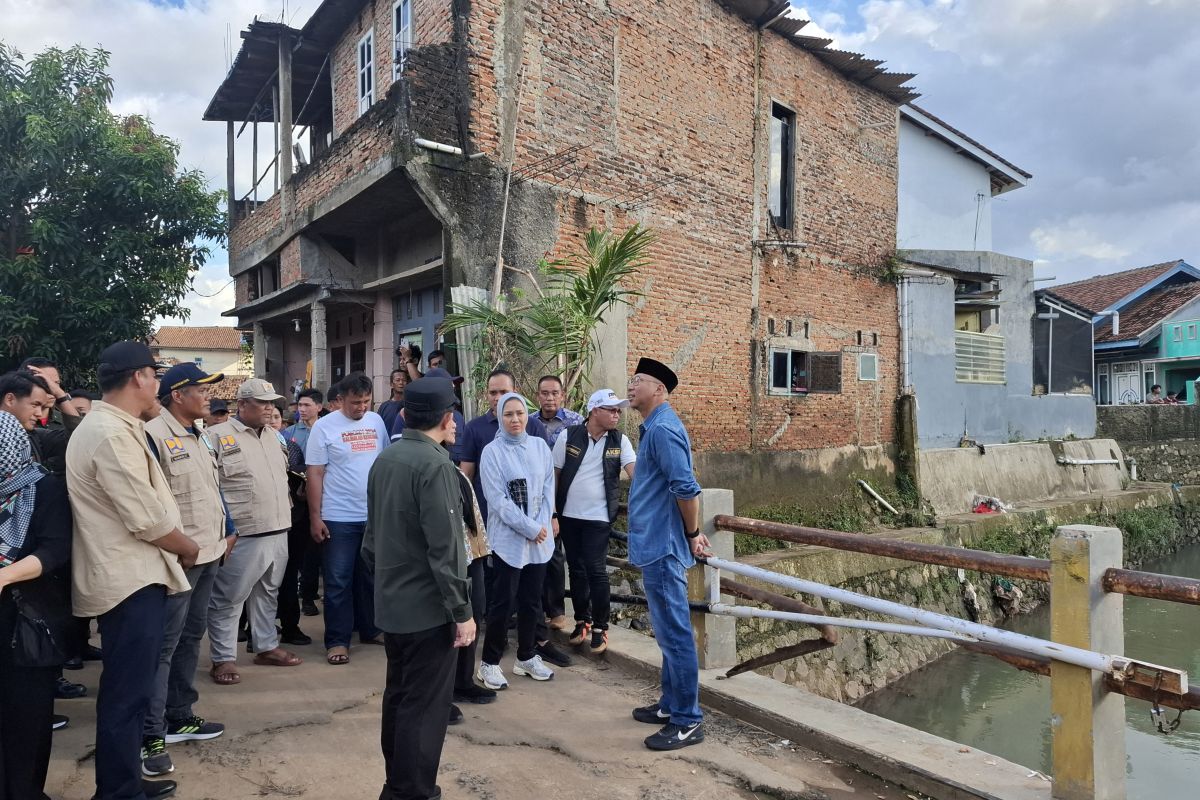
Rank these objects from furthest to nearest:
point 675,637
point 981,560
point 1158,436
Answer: point 1158,436, point 675,637, point 981,560

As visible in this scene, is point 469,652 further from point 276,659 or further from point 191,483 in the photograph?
point 191,483

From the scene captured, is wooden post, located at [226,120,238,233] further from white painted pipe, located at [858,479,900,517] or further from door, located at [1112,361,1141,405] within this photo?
door, located at [1112,361,1141,405]

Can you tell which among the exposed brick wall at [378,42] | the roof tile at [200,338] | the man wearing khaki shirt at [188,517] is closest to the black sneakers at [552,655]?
the man wearing khaki shirt at [188,517]

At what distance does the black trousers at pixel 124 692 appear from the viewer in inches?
112

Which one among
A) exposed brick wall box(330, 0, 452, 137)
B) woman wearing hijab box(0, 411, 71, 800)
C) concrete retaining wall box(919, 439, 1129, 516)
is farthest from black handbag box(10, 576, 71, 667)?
concrete retaining wall box(919, 439, 1129, 516)

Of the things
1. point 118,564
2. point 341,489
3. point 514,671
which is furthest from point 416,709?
point 341,489

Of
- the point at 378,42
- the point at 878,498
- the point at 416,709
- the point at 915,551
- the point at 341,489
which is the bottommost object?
the point at 878,498

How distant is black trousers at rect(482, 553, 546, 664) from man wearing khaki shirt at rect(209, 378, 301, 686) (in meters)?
1.35

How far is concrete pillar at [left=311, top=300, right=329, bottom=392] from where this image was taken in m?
10.8

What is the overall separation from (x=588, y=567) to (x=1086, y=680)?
2903 mm

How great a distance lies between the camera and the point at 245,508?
4445 millimetres

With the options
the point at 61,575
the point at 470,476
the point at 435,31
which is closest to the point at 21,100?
the point at 435,31

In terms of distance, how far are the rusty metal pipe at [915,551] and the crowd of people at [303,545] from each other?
49cm

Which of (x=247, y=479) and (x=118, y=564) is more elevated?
(x=247, y=479)
